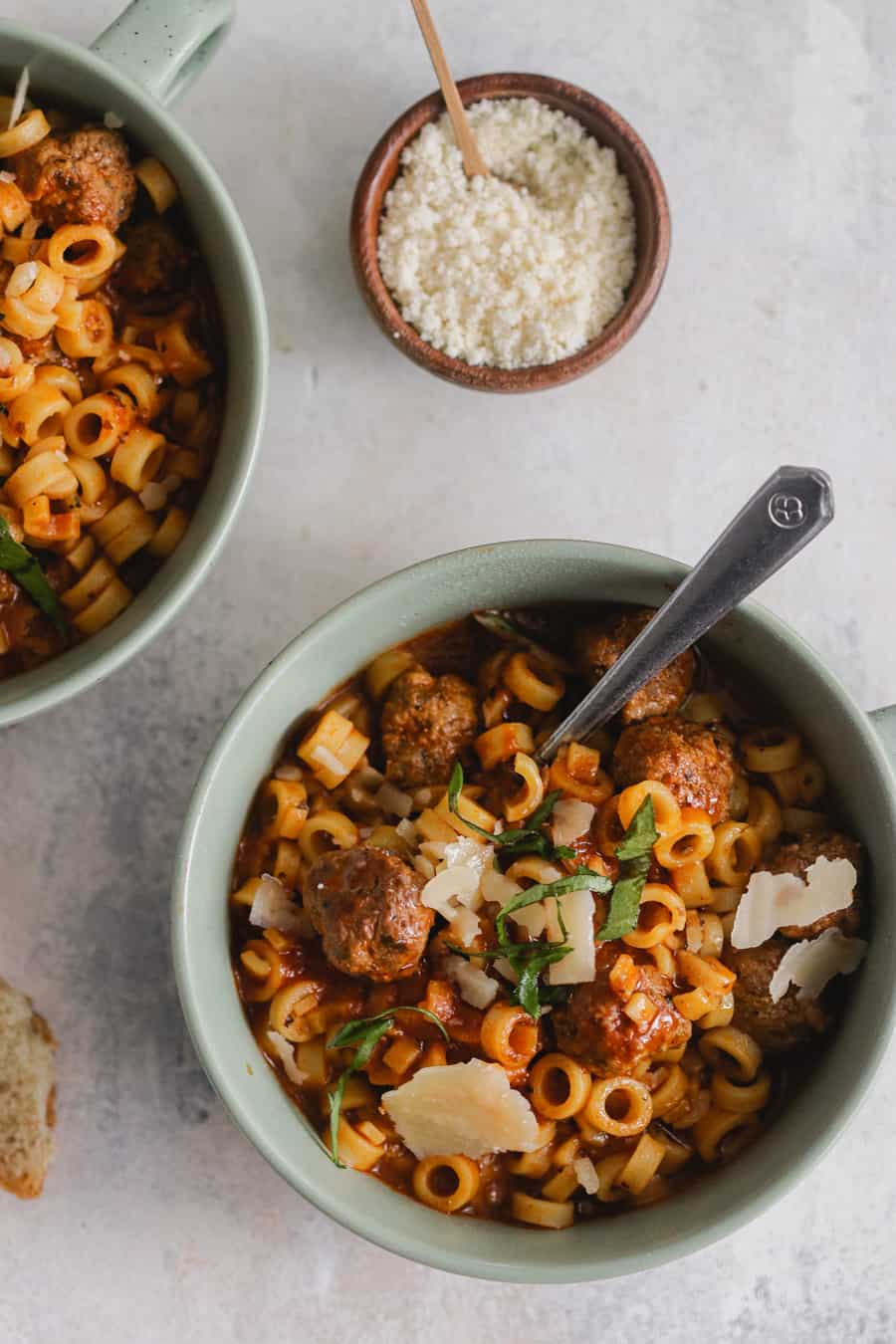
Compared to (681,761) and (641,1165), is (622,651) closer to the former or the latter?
(681,761)

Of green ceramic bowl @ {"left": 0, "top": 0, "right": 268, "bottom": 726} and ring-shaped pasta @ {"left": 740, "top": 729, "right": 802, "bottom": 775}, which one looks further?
ring-shaped pasta @ {"left": 740, "top": 729, "right": 802, "bottom": 775}

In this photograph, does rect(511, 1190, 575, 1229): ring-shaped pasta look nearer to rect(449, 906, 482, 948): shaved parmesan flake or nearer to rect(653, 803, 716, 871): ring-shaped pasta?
rect(449, 906, 482, 948): shaved parmesan flake

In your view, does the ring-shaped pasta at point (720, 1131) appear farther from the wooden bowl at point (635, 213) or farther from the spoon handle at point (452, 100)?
the spoon handle at point (452, 100)

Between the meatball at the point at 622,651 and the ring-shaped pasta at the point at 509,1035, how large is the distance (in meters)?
0.69

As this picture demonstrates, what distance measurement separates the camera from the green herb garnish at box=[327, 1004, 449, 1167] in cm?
289

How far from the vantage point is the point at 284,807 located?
3.07 meters

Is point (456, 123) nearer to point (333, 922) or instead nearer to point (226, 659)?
point (226, 659)

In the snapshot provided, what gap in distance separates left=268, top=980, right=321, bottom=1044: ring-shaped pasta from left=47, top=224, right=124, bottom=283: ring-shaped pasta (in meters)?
1.65

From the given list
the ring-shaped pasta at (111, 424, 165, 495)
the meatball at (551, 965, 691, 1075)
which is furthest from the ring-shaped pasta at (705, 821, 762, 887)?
the ring-shaped pasta at (111, 424, 165, 495)

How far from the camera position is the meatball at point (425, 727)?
304 cm

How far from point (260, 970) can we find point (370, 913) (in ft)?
1.21

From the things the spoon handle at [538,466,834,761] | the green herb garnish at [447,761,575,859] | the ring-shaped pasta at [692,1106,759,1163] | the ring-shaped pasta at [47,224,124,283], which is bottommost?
the ring-shaped pasta at [692,1106,759,1163]

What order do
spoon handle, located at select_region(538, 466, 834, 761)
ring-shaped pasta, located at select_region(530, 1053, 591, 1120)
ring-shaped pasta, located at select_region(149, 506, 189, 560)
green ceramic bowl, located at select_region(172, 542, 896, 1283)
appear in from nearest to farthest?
spoon handle, located at select_region(538, 466, 834, 761) → green ceramic bowl, located at select_region(172, 542, 896, 1283) → ring-shaped pasta, located at select_region(530, 1053, 591, 1120) → ring-shaped pasta, located at select_region(149, 506, 189, 560)

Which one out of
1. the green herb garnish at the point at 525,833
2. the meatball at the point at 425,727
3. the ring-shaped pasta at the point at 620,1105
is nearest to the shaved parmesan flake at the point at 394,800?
the meatball at the point at 425,727
